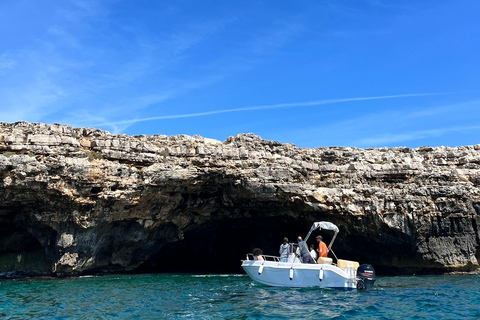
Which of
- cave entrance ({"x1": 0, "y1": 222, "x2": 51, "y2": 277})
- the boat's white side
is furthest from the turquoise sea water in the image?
cave entrance ({"x1": 0, "y1": 222, "x2": 51, "y2": 277})

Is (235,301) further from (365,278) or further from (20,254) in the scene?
(20,254)

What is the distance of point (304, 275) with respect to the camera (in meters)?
20.1

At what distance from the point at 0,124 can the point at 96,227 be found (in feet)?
28.0

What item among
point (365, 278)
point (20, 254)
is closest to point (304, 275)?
point (365, 278)

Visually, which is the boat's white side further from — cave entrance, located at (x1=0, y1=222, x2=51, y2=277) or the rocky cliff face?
cave entrance, located at (x1=0, y1=222, x2=51, y2=277)

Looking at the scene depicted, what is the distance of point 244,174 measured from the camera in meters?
27.1

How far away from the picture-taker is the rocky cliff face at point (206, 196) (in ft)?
82.1

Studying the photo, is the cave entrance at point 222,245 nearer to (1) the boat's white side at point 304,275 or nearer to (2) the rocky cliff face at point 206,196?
(2) the rocky cliff face at point 206,196

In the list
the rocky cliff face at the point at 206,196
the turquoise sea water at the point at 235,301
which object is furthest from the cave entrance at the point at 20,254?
the turquoise sea water at the point at 235,301

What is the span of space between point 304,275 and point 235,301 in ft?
15.8

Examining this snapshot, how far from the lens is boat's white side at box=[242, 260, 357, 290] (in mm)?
19672

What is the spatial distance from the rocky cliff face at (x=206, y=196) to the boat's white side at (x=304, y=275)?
7.10 meters

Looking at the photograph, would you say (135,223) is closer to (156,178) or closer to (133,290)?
(156,178)

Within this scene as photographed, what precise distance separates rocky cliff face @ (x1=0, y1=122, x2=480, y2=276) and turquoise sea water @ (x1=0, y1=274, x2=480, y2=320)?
16.8 ft
